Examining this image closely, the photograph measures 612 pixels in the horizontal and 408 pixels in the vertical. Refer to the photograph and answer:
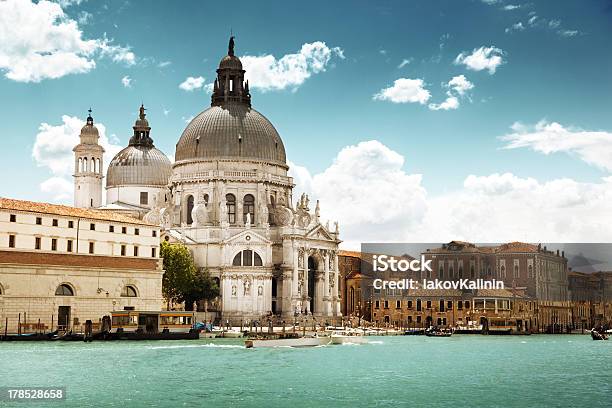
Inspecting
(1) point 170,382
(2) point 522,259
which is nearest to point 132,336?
(1) point 170,382

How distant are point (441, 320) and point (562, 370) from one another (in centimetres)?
5133

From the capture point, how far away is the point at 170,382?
37.2 metres

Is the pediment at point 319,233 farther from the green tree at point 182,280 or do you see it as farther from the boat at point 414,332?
the boat at point 414,332

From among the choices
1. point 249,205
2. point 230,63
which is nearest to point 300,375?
point 249,205

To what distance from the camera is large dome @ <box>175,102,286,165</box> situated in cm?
8675

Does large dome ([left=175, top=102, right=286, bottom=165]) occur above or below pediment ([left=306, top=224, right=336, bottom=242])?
above

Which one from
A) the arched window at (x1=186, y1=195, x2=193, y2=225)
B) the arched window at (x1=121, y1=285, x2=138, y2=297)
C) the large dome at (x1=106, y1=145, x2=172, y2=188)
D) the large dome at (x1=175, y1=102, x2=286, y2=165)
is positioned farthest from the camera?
the large dome at (x1=106, y1=145, x2=172, y2=188)

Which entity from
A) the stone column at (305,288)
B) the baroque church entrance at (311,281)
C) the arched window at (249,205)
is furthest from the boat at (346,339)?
the arched window at (249,205)

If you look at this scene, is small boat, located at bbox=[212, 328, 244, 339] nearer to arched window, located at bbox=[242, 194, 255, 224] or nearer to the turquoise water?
the turquoise water

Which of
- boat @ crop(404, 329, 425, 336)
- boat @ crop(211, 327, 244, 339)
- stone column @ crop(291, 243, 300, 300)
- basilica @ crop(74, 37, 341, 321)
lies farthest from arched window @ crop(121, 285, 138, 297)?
boat @ crop(404, 329, 425, 336)

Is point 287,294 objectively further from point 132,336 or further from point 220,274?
point 132,336

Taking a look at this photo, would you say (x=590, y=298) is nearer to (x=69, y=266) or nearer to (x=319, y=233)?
(x=319, y=233)

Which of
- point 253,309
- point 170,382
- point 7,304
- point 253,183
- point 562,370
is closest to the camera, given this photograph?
point 170,382

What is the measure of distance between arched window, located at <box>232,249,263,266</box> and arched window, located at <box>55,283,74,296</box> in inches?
951
